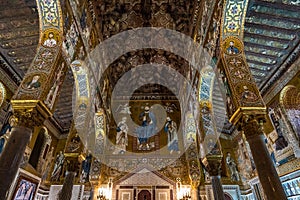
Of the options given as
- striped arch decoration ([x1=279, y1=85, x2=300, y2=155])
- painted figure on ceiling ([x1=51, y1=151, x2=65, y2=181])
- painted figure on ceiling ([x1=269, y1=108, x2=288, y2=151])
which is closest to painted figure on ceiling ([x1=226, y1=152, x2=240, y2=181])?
painted figure on ceiling ([x1=269, y1=108, x2=288, y2=151])

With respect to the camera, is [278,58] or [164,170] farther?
[164,170]

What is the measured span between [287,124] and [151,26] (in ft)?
25.0

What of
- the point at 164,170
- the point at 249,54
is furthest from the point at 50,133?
the point at 249,54

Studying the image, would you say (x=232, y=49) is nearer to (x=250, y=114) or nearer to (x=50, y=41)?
(x=250, y=114)

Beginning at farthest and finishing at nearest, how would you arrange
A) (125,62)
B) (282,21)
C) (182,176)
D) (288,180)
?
(125,62)
(182,176)
(288,180)
(282,21)

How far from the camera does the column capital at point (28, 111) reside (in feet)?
13.2

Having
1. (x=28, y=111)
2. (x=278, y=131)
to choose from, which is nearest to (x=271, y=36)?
(x=278, y=131)

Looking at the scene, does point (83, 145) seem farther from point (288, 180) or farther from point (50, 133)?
point (288, 180)

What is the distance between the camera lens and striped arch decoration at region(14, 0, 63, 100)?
170 inches

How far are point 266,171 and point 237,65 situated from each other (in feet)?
8.61

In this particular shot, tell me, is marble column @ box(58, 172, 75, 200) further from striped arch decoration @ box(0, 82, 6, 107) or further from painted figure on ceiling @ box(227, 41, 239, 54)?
painted figure on ceiling @ box(227, 41, 239, 54)

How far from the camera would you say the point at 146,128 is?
41.5 feet

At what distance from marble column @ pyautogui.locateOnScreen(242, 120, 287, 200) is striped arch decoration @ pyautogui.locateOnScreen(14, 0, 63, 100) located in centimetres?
460

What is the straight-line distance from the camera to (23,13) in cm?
711
